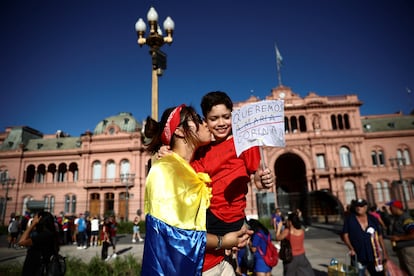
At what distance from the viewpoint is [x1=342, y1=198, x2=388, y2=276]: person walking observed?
4766 millimetres

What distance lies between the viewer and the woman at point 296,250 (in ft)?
17.1

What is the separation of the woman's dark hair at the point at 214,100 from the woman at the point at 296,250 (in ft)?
13.5

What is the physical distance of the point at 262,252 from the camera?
5375 millimetres

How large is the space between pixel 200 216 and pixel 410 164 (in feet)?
143

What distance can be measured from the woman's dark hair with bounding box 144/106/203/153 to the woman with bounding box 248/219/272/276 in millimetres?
3538

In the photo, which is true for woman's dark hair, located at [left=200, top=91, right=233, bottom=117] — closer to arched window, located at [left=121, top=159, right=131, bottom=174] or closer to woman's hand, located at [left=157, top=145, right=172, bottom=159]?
woman's hand, located at [left=157, top=145, right=172, bottom=159]

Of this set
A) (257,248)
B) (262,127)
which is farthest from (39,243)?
(262,127)

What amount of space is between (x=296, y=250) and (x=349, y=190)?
105 ft

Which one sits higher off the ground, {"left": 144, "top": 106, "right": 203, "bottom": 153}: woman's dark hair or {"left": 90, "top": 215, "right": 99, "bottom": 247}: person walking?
{"left": 144, "top": 106, "right": 203, "bottom": 153}: woman's dark hair

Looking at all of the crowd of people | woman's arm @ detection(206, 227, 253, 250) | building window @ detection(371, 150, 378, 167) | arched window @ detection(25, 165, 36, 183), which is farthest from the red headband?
arched window @ detection(25, 165, 36, 183)

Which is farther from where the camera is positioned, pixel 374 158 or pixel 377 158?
pixel 374 158

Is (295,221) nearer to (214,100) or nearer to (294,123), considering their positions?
(214,100)

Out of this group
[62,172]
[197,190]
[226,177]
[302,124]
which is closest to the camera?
[197,190]

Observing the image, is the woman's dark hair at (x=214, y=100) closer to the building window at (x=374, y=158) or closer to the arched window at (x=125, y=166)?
the arched window at (x=125, y=166)
